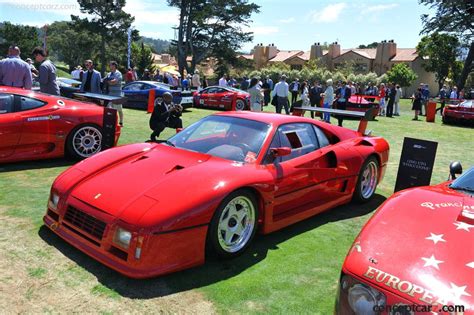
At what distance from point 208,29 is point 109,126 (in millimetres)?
42575

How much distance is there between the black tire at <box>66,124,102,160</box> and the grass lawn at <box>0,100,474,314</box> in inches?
76.9

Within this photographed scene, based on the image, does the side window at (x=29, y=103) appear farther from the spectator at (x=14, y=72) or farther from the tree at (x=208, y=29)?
the tree at (x=208, y=29)

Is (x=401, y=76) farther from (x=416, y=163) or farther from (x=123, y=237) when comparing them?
(x=123, y=237)

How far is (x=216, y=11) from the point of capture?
4591 cm

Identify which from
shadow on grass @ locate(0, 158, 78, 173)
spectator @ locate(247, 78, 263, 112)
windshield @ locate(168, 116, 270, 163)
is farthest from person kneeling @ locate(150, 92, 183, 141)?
spectator @ locate(247, 78, 263, 112)

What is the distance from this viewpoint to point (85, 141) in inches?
271

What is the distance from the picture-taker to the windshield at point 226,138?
4.17m

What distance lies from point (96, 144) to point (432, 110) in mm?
16242

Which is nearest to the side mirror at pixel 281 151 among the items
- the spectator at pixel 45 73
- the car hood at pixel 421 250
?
the car hood at pixel 421 250

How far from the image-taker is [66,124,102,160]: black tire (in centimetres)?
670

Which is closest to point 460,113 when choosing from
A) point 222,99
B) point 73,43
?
point 222,99

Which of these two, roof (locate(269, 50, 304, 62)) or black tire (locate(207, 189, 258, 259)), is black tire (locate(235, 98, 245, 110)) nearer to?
black tire (locate(207, 189, 258, 259))

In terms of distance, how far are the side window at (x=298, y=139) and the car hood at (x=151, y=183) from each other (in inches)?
31.4

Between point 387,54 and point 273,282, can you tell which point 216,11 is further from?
point 273,282
